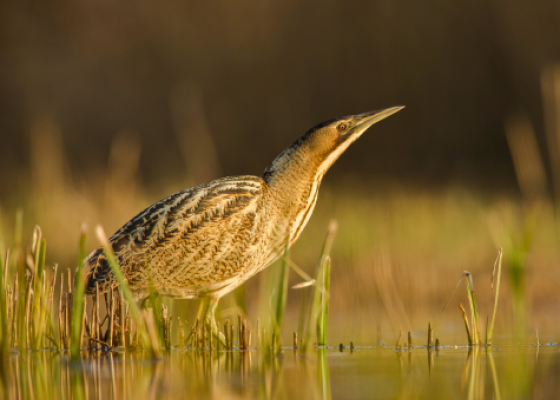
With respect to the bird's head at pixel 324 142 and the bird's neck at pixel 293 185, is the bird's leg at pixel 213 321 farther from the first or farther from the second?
the bird's head at pixel 324 142

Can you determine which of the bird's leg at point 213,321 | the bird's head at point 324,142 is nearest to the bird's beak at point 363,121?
the bird's head at point 324,142

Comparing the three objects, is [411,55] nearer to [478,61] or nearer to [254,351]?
[478,61]

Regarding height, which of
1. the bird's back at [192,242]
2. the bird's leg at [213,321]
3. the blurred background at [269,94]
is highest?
the blurred background at [269,94]

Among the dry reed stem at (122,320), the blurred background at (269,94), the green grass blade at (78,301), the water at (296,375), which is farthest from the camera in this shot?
the blurred background at (269,94)

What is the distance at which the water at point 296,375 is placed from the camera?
5.59ft

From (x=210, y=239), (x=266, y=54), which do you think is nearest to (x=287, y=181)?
(x=210, y=239)

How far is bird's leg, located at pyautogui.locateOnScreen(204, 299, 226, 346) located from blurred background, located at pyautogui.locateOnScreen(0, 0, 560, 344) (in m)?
2.64

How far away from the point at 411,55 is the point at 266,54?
5.24 feet

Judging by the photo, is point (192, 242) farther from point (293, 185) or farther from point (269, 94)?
point (269, 94)

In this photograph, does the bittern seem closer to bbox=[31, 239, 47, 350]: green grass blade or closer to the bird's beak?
bbox=[31, 239, 47, 350]: green grass blade

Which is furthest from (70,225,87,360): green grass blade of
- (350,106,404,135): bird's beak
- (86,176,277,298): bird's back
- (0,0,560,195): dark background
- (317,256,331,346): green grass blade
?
(0,0,560,195): dark background

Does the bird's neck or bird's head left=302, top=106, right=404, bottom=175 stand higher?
bird's head left=302, top=106, right=404, bottom=175

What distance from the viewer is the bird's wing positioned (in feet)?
8.98

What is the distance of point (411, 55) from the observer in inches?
314
